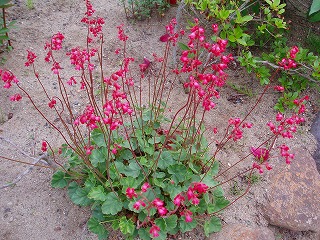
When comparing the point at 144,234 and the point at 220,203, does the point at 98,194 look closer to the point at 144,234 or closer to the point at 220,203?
the point at 144,234

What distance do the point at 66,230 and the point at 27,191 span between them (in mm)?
415

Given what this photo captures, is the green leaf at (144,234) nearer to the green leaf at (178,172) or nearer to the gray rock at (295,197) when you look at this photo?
the green leaf at (178,172)

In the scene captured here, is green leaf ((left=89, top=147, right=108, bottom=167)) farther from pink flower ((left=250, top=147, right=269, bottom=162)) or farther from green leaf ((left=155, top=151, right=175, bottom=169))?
pink flower ((left=250, top=147, right=269, bottom=162))

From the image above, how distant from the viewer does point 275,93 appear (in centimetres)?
326

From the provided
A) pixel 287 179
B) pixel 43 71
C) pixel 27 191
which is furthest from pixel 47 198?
pixel 287 179

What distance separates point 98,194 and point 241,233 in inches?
35.9

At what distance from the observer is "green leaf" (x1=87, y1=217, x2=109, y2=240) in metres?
2.10

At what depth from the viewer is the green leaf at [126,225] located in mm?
1992

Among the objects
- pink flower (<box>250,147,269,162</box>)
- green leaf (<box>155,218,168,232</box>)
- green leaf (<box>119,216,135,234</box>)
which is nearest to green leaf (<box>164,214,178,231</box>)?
green leaf (<box>155,218,168,232</box>)

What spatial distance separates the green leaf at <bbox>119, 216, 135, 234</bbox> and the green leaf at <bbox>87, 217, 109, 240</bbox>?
167mm

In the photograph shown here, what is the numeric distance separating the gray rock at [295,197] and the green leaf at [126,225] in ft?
3.16

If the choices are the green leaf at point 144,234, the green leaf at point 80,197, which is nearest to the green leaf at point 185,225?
the green leaf at point 144,234

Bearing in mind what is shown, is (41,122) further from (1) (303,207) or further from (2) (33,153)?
(1) (303,207)

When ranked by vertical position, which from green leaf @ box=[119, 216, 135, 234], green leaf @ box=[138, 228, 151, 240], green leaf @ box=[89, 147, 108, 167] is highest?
green leaf @ box=[89, 147, 108, 167]
